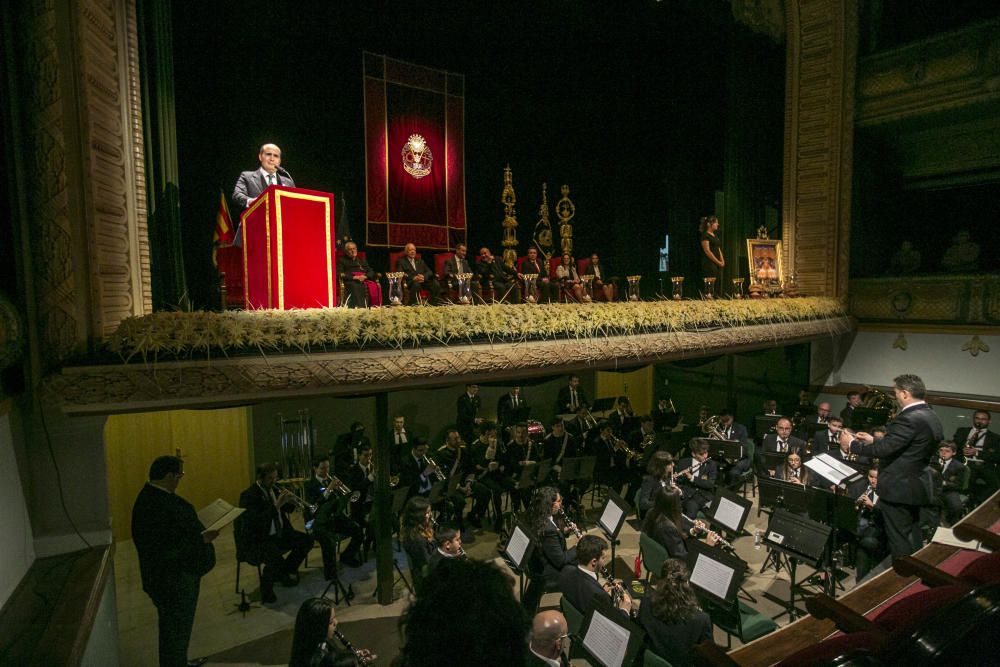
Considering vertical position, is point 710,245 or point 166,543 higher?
point 710,245

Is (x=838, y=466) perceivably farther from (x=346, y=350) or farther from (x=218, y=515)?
(x=218, y=515)

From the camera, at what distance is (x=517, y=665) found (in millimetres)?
1384

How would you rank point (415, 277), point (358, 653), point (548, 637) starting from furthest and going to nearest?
1. point (415, 277)
2. point (358, 653)
3. point (548, 637)

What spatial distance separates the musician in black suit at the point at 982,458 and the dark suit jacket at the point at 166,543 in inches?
370

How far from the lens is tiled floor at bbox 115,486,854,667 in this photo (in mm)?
5195

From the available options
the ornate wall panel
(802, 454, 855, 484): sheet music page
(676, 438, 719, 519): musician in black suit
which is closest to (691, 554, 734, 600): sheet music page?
(802, 454, 855, 484): sheet music page

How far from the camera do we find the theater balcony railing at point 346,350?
411cm

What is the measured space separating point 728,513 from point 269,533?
16.3 ft

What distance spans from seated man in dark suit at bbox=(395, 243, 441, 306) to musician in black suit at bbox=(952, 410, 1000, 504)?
777 centimetres

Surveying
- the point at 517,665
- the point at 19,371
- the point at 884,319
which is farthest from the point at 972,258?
the point at 19,371

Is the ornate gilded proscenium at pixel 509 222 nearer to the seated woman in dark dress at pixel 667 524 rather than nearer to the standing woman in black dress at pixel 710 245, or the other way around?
the standing woman in black dress at pixel 710 245

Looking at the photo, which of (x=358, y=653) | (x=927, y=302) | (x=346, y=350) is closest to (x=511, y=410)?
(x=346, y=350)

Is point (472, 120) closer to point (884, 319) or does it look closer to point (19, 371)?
point (19, 371)

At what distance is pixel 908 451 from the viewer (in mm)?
5090
